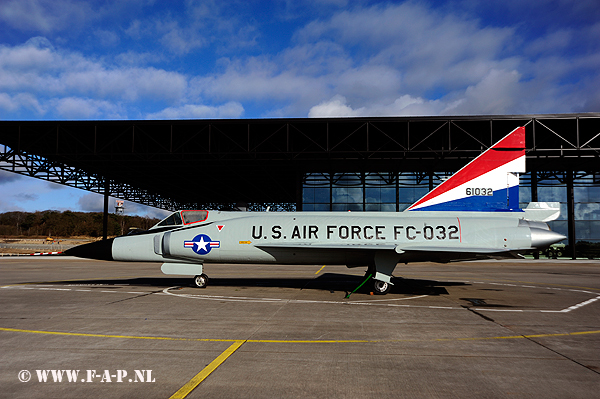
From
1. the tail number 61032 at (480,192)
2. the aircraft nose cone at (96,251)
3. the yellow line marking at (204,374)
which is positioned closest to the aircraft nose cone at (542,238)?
the tail number 61032 at (480,192)

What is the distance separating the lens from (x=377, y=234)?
12695 millimetres

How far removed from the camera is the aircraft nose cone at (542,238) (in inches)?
477

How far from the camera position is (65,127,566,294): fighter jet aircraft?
1233 centimetres

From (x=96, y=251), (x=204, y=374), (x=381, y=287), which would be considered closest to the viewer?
(x=204, y=374)

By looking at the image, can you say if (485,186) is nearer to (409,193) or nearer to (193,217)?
(193,217)

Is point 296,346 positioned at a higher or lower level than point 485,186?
lower

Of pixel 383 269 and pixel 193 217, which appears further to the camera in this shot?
pixel 193 217

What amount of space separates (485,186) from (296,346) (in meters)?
10.8

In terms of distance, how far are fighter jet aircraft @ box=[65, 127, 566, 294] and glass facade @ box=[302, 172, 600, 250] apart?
57.9 ft

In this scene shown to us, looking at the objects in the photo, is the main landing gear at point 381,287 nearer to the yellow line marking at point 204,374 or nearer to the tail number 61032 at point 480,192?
the tail number 61032 at point 480,192

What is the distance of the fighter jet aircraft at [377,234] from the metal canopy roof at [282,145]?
445 inches

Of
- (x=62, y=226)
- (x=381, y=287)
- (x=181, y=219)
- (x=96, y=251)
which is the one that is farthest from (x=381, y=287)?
(x=62, y=226)

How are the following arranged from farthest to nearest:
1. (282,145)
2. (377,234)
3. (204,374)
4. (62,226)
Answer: (62,226) < (282,145) < (377,234) < (204,374)

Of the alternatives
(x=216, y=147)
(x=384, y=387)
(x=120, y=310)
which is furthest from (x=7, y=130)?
(x=384, y=387)
